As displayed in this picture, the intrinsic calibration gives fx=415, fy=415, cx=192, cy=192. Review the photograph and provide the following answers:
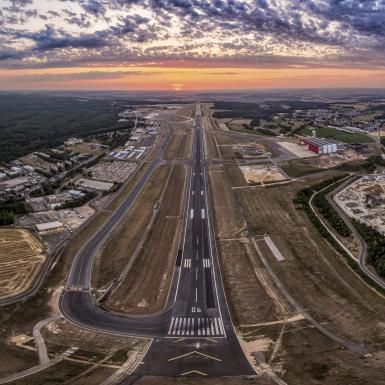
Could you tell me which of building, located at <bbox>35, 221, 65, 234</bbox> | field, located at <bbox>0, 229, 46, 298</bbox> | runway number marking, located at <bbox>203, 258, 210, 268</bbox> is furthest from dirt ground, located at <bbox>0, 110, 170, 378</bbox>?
runway number marking, located at <bbox>203, 258, 210, 268</bbox>

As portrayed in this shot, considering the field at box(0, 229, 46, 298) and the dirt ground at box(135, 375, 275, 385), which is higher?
the dirt ground at box(135, 375, 275, 385)

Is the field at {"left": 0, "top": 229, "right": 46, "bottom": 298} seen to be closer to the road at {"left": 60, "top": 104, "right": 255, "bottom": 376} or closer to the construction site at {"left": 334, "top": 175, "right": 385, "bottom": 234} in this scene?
the road at {"left": 60, "top": 104, "right": 255, "bottom": 376}

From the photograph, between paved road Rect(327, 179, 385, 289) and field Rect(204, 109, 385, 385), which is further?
paved road Rect(327, 179, 385, 289)

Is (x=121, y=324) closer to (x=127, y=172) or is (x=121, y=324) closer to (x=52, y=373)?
(x=52, y=373)

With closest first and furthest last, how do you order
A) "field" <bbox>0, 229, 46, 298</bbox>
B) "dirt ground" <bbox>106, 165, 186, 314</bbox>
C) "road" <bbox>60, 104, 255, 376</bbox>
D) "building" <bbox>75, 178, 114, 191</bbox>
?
"road" <bbox>60, 104, 255, 376</bbox>
"dirt ground" <bbox>106, 165, 186, 314</bbox>
"field" <bbox>0, 229, 46, 298</bbox>
"building" <bbox>75, 178, 114, 191</bbox>

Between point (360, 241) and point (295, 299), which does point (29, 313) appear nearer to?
point (295, 299)

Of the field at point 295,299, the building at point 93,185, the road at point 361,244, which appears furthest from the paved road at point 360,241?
the building at point 93,185

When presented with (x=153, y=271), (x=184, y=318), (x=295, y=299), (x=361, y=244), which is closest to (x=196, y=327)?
(x=184, y=318)

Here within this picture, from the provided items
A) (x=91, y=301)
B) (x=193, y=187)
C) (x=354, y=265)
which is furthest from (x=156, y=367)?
(x=193, y=187)
